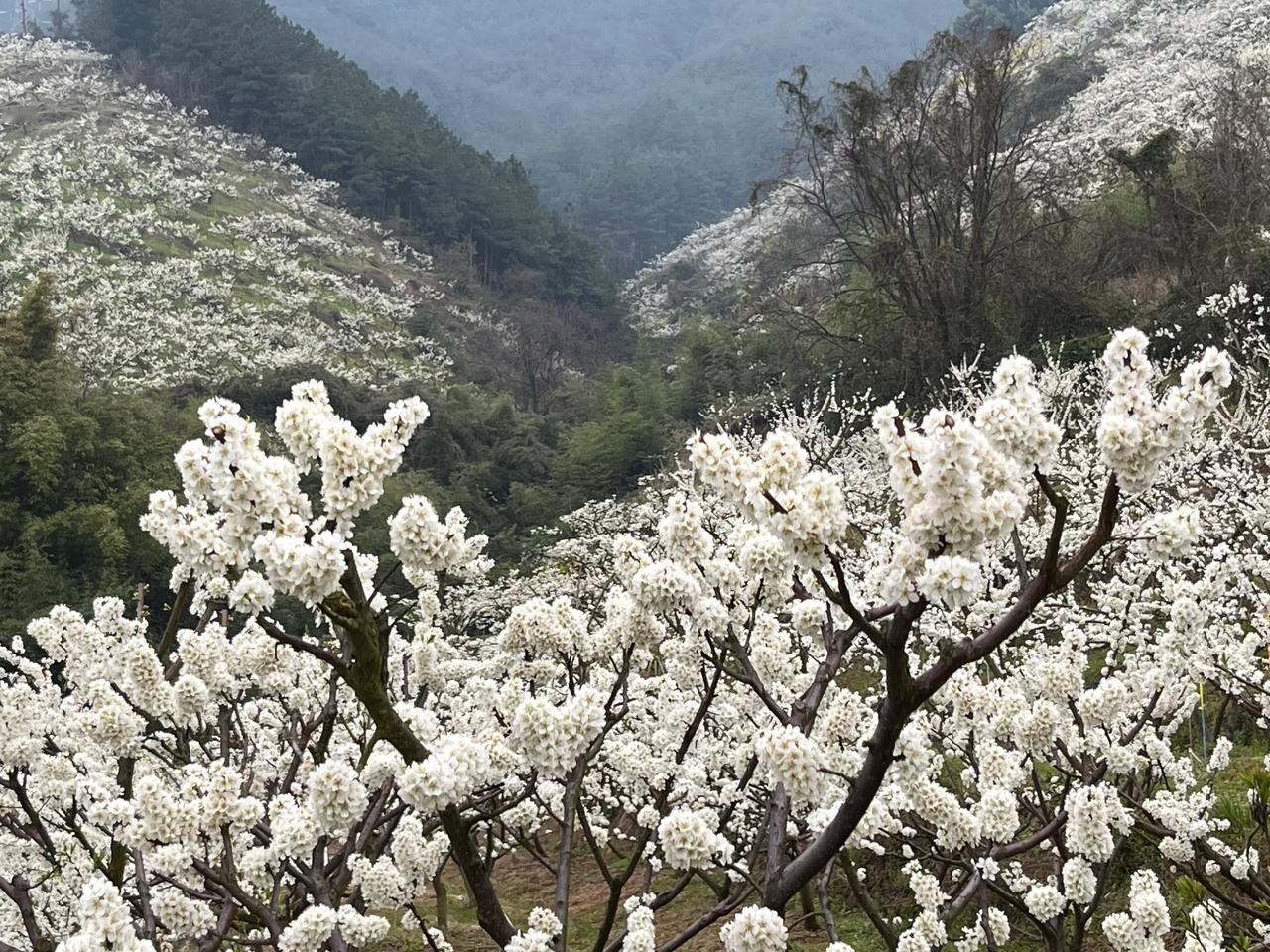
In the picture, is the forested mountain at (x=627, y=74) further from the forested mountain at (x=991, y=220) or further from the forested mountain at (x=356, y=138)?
the forested mountain at (x=991, y=220)

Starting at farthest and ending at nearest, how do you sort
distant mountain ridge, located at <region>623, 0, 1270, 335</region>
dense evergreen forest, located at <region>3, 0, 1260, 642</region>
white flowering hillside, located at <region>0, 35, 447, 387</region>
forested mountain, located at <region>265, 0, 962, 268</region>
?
forested mountain, located at <region>265, 0, 962, 268</region>
white flowering hillside, located at <region>0, 35, 447, 387</region>
distant mountain ridge, located at <region>623, 0, 1270, 335</region>
dense evergreen forest, located at <region>3, 0, 1260, 642</region>

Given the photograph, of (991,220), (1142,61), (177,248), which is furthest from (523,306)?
(991,220)

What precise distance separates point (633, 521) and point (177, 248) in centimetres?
3610

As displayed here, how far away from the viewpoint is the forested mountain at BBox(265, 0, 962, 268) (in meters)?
103

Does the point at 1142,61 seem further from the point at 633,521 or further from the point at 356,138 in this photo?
the point at 356,138

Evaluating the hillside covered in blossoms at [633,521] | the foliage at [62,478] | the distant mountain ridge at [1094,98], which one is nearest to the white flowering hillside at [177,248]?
the hillside covered in blossoms at [633,521]

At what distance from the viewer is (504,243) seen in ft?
213

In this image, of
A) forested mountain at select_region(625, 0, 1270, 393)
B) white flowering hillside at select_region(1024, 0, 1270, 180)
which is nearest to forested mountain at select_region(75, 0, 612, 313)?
white flowering hillside at select_region(1024, 0, 1270, 180)

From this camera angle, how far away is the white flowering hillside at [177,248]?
39500 millimetres

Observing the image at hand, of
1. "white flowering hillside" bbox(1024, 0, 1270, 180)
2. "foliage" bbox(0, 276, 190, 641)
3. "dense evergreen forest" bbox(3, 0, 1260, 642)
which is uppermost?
"white flowering hillside" bbox(1024, 0, 1270, 180)

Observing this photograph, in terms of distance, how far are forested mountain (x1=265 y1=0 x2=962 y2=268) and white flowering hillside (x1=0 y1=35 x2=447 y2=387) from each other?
36.5 meters

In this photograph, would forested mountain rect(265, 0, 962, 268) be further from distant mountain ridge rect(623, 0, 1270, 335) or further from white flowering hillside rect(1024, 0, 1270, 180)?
white flowering hillside rect(1024, 0, 1270, 180)

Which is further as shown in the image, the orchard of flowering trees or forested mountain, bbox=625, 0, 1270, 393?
forested mountain, bbox=625, 0, 1270, 393

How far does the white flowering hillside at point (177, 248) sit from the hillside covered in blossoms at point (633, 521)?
329 mm
